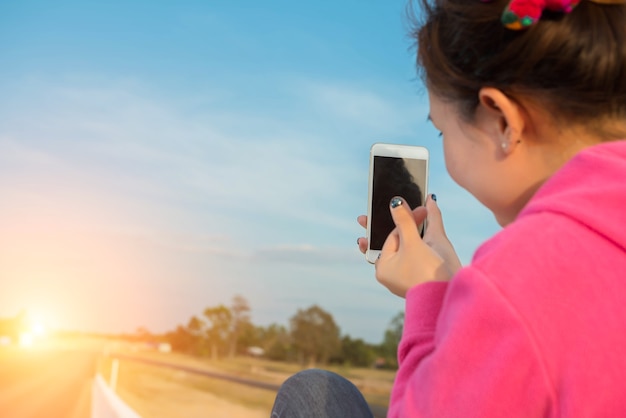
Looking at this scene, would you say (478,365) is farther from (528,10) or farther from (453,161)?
(528,10)

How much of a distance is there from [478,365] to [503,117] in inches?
14.7

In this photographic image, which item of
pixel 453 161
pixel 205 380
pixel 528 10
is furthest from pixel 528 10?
pixel 205 380

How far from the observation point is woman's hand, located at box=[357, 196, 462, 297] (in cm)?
111

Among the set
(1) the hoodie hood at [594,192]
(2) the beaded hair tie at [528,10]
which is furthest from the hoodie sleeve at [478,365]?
(2) the beaded hair tie at [528,10]

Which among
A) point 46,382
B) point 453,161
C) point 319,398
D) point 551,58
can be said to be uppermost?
point 551,58

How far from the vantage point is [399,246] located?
3.92ft

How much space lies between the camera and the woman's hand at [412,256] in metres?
1.11

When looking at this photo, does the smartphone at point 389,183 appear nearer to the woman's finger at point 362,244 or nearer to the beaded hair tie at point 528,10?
the woman's finger at point 362,244

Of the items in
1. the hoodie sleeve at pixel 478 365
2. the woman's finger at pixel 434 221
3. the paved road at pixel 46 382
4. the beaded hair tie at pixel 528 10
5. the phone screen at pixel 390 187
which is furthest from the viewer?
the paved road at pixel 46 382

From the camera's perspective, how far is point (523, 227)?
2.89 ft

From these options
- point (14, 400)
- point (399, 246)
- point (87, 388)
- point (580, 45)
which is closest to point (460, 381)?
point (399, 246)

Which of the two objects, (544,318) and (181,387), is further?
(181,387)

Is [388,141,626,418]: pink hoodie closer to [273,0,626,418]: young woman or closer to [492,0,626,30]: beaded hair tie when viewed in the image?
[273,0,626,418]: young woman

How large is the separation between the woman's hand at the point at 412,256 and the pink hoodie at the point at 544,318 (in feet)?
0.61
